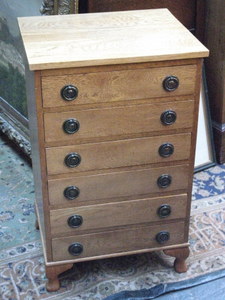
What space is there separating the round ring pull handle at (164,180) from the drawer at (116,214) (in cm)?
6

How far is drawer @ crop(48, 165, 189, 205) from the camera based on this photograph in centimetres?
209

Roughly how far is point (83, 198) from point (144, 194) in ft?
0.74

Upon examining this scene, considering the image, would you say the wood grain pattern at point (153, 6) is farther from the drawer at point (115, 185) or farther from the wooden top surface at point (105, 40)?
the drawer at point (115, 185)

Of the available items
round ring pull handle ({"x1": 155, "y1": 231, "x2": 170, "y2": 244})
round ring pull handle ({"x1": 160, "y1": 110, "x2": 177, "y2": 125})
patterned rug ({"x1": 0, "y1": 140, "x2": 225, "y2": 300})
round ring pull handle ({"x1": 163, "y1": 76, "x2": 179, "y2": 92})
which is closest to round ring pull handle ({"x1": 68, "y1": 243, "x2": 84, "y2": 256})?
patterned rug ({"x1": 0, "y1": 140, "x2": 225, "y2": 300})

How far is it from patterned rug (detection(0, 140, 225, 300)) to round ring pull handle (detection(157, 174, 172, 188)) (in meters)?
0.42

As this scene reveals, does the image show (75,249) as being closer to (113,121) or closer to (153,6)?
(113,121)

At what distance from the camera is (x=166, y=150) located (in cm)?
211

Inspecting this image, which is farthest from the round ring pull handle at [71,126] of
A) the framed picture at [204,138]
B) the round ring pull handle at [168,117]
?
the framed picture at [204,138]

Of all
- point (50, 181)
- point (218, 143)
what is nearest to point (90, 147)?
point (50, 181)

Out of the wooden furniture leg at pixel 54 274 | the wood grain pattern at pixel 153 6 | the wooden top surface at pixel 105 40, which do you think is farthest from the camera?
the wood grain pattern at pixel 153 6

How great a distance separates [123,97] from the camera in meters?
1.97

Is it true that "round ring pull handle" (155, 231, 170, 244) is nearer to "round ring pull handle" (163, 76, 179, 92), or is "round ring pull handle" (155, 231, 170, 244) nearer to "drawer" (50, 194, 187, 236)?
"drawer" (50, 194, 187, 236)

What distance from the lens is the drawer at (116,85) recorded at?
190cm

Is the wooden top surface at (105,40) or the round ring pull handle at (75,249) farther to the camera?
the round ring pull handle at (75,249)
